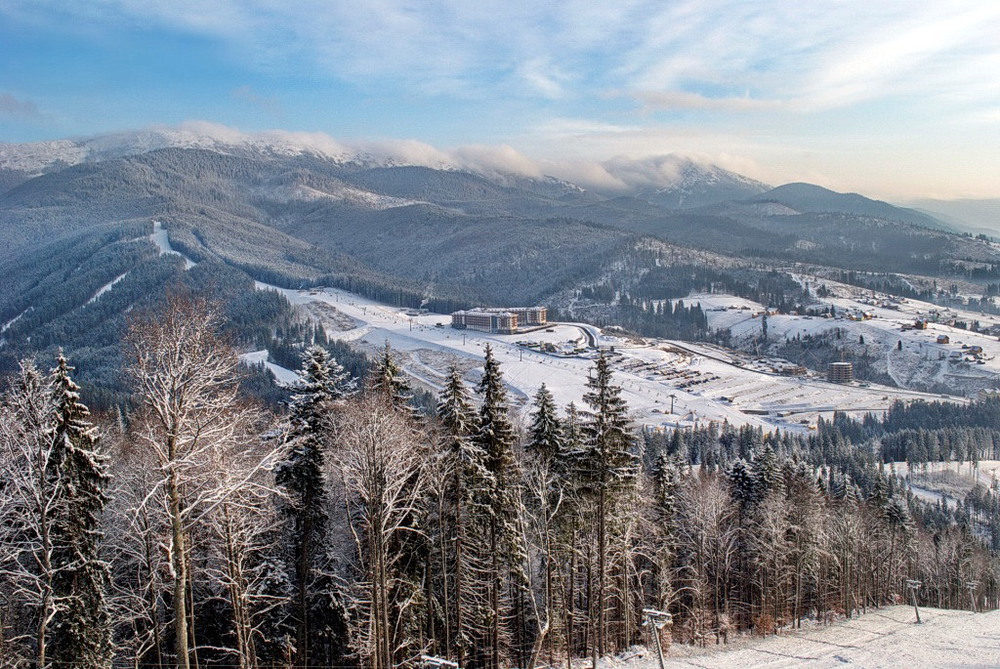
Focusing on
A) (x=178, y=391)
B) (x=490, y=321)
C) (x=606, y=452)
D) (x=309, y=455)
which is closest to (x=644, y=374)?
(x=490, y=321)

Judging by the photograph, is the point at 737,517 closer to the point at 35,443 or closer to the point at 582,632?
the point at 582,632

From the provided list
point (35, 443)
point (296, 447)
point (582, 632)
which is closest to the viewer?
point (35, 443)

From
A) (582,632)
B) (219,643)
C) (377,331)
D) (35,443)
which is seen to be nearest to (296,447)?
(35,443)

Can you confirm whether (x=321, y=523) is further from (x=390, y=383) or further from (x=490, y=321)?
(x=490, y=321)

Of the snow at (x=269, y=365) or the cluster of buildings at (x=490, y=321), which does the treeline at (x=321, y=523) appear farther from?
the cluster of buildings at (x=490, y=321)

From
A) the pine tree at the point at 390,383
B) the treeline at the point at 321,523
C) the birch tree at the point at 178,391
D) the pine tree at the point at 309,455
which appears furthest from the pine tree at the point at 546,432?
the birch tree at the point at 178,391

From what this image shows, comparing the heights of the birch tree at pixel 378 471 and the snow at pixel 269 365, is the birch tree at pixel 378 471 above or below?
above

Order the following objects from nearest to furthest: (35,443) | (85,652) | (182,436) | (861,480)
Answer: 1. (182,436)
2. (35,443)
3. (85,652)
4. (861,480)
